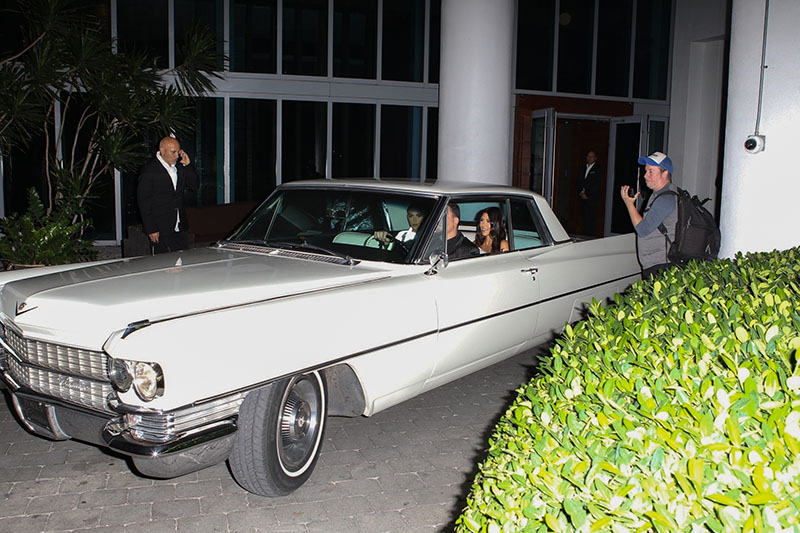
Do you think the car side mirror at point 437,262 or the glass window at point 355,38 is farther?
the glass window at point 355,38

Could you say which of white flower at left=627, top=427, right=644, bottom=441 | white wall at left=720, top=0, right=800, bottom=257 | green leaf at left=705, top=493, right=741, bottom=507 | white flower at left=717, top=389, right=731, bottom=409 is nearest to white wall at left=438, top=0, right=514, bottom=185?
white wall at left=720, top=0, right=800, bottom=257

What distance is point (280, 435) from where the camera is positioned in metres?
3.82

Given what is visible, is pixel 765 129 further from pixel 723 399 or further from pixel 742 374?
pixel 723 399

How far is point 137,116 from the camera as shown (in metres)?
10.5

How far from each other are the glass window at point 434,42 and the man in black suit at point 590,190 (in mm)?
3703

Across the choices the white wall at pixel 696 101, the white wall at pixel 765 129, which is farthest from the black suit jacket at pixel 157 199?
the white wall at pixel 696 101

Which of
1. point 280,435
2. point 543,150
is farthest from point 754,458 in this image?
point 543,150

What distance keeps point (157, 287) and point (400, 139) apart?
11925mm

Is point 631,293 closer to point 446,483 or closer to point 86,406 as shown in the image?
point 446,483

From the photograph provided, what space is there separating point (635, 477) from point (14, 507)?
330 centimetres

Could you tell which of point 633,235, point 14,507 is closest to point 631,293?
point 633,235

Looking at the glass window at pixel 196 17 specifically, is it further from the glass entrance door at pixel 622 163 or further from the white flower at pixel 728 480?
the white flower at pixel 728 480

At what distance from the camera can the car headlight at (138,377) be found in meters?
3.26

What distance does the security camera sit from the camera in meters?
6.50
